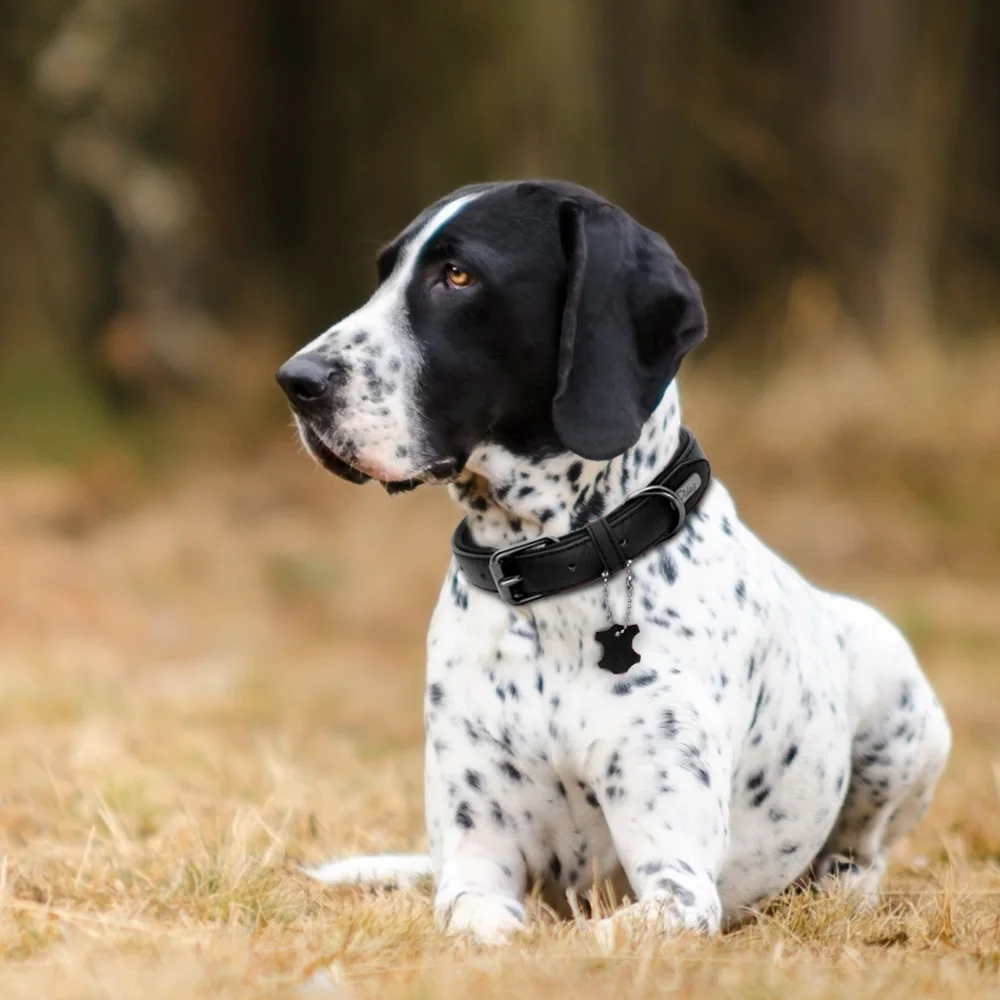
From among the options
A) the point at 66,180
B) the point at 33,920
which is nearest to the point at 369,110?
the point at 66,180

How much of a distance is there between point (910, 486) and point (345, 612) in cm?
324

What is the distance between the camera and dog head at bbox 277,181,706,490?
3338 millimetres

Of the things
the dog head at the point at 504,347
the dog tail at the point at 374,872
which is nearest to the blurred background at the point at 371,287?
the dog tail at the point at 374,872

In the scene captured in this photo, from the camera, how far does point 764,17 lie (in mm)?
10984

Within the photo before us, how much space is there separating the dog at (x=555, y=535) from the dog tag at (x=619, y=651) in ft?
0.10

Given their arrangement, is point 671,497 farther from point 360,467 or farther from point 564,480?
point 360,467

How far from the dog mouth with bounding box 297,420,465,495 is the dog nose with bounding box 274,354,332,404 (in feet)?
0.25

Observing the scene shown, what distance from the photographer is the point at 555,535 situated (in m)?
3.46

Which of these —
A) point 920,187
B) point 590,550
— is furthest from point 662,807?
point 920,187

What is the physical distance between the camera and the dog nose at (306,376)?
330 centimetres

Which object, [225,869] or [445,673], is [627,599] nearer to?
[445,673]

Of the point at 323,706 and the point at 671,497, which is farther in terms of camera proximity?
the point at 323,706

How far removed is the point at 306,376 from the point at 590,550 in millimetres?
648

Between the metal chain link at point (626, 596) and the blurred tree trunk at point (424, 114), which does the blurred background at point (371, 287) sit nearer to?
the blurred tree trunk at point (424, 114)
